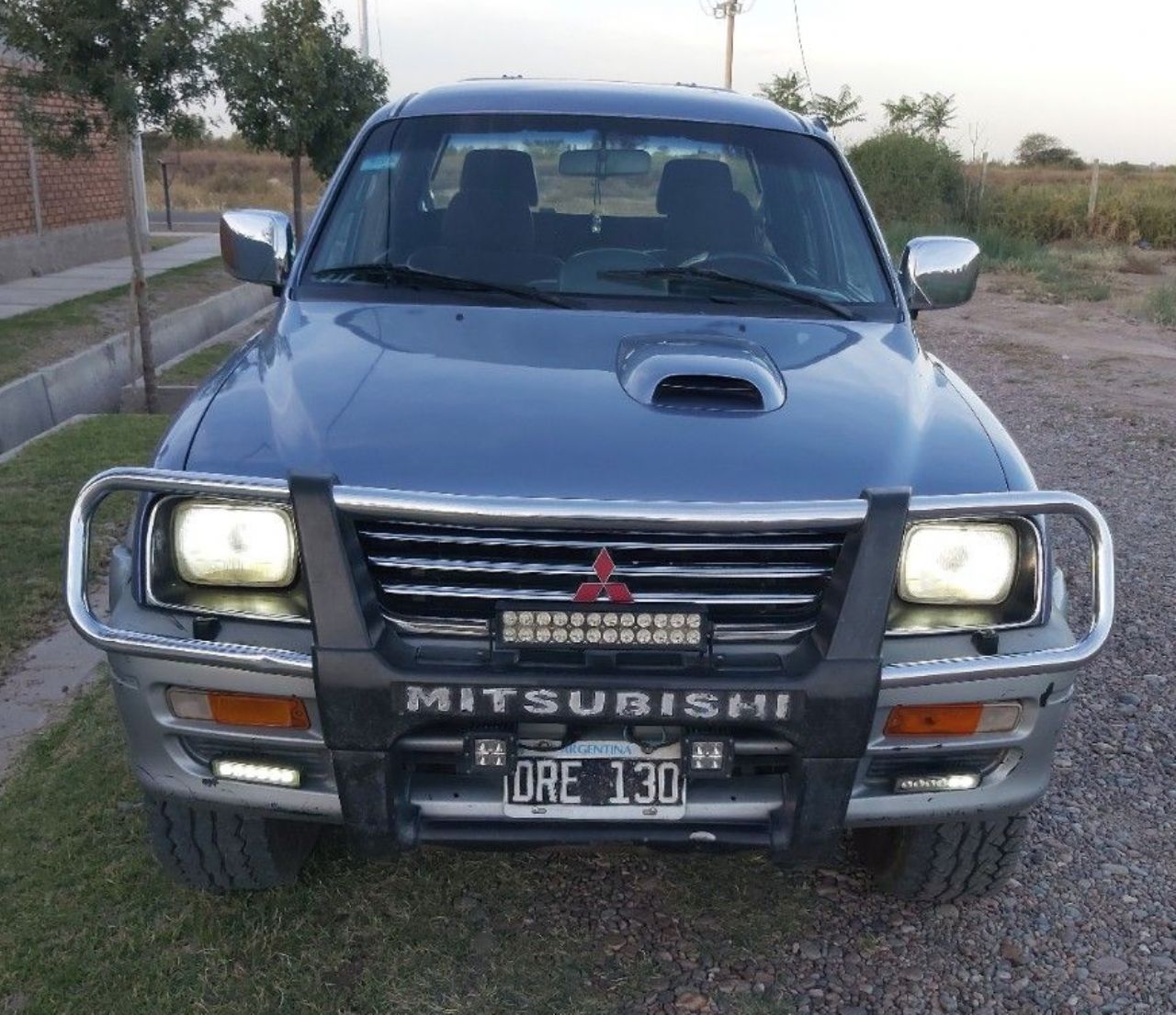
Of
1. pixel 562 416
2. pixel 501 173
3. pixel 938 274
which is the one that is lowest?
pixel 562 416

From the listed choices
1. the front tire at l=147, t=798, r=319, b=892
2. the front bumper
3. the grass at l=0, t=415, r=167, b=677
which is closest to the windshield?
the front bumper

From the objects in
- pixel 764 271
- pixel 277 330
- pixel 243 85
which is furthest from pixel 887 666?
pixel 243 85

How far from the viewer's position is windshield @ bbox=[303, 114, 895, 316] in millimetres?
3529

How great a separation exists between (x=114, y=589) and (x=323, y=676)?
60cm

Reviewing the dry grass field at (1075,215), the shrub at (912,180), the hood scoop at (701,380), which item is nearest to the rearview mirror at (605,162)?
the hood scoop at (701,380)

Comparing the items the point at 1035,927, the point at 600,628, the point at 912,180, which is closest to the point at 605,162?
the point at 600,628

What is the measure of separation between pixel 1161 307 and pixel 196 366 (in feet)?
38.8

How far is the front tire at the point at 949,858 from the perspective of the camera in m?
2.99

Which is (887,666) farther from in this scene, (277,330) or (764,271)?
(277,330)

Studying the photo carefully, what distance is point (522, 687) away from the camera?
237 centimetres

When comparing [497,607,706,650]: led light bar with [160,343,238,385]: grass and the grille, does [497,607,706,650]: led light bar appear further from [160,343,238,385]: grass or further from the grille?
[160,343,238,385]: grass

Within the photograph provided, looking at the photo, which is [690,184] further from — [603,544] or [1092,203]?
[1092,203]

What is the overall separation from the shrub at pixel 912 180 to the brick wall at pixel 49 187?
1503cm

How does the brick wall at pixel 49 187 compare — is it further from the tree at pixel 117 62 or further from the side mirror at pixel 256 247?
the side mirror at pixel 256 247
